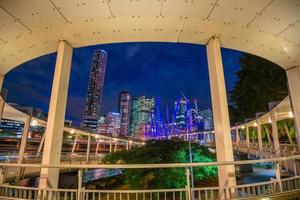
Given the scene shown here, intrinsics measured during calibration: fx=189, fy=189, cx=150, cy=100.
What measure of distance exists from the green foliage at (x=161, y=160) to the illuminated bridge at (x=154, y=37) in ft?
9.88

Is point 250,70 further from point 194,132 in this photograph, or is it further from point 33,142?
point 33,142

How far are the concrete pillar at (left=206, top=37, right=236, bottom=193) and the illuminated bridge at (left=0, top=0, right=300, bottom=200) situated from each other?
18mm

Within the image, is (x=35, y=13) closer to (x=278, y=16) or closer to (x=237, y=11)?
(x=237, y=11)

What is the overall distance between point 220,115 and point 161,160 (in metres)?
4.07

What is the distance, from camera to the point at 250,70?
17781 mm

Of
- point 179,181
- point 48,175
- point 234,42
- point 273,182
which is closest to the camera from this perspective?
point 273,182

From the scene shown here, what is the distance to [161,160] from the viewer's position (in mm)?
7121

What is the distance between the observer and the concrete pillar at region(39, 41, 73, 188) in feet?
11.4

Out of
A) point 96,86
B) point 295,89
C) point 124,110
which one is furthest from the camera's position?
point 96,86

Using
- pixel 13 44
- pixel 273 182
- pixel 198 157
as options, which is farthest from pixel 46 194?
pixel 198 157

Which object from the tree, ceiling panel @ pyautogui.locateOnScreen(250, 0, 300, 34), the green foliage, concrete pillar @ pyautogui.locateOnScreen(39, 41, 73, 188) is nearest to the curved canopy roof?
ceiling panel @ pyautogui.locateOnScreen(250, 0, 300, 34)

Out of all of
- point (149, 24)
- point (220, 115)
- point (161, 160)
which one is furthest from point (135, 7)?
point (161, 160)

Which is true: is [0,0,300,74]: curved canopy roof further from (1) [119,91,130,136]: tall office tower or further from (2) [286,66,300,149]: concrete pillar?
(1) [119,91,130,136]: tall office tower

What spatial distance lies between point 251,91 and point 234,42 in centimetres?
1702
